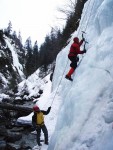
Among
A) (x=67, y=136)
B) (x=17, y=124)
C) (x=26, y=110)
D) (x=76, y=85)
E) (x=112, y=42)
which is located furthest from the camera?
(x=26, y=110)

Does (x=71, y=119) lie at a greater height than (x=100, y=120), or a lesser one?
lesser

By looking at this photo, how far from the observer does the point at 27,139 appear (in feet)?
50.0

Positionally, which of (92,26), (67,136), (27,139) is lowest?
(27,139)

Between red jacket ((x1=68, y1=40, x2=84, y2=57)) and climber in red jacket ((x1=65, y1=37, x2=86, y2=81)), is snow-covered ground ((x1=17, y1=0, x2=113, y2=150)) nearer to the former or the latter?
climber in red jacket ((x1=65, y1=37, x2=86, y2=81))

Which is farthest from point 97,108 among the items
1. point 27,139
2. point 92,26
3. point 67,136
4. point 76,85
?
point 27,139

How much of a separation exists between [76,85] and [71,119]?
1238 millimetres

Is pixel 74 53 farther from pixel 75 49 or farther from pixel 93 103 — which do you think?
pixel 93 103

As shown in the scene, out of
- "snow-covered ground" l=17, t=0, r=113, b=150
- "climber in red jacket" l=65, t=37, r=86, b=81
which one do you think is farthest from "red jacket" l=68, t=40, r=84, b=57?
"snow-covered ground" l=17, t=0, r=113, b=150

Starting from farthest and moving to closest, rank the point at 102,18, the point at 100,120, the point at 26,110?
the point at 26,110, the point at 102,18, the point at 100,120

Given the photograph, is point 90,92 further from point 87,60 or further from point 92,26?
point 92,26

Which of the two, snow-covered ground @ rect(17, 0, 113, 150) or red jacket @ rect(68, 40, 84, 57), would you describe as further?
red jacket @ rect(68, 40, 84, 57)

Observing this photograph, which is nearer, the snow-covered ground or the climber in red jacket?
the snow-covered ground

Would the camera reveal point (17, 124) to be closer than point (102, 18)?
No

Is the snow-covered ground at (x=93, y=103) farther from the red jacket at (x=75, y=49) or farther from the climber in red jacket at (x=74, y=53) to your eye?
the red jacket at (x=75, y=49)
